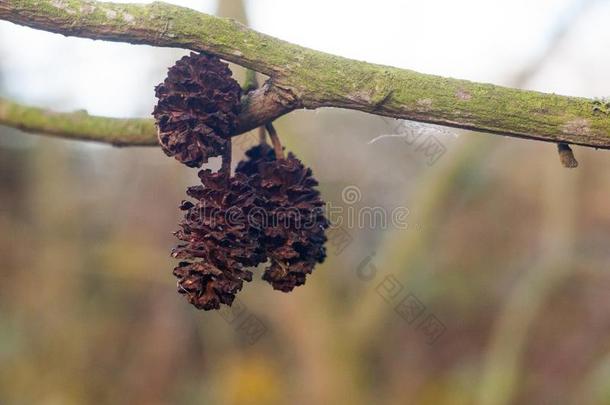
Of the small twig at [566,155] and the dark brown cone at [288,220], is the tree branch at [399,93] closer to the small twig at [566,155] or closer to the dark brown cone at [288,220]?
the small twig at [566,155]

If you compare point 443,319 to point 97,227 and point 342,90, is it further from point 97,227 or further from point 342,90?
point 342,90

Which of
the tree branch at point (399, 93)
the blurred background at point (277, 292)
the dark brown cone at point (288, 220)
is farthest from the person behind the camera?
the blurred background at point (277, 292)

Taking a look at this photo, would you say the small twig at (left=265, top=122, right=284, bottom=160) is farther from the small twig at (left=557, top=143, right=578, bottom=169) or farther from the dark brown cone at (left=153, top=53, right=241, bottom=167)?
the small twig at (left=557, top=143, right=578, bottom=169)

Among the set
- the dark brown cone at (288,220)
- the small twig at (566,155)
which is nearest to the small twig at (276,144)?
the dark brown cone at (288,220)

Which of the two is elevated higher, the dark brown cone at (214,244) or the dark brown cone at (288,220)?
the dark brown cone at (288,220)

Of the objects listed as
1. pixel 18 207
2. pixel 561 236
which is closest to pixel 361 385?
pixel 561 236

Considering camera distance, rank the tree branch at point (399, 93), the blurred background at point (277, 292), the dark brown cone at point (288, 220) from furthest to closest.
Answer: the blurred background at point (277, 292), the dark brown cone at point (288, 220), the tree branch at point (399, 93)

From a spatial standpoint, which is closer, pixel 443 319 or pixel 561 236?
pixel 561 236
